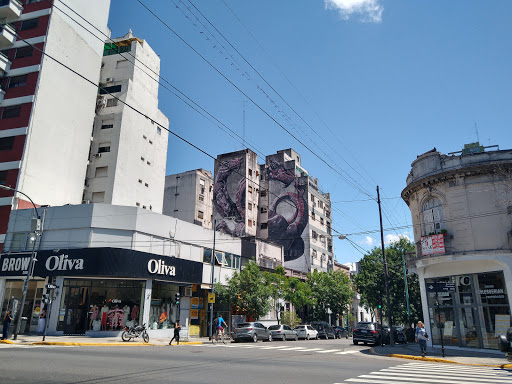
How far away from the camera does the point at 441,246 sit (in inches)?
870

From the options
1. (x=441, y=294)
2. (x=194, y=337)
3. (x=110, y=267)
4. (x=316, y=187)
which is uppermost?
(x=316, y=187)

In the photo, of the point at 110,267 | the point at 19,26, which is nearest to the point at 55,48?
the point at 19,26

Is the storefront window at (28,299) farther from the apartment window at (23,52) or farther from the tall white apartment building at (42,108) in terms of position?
the apartment window at (23,52)

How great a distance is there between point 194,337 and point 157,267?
825 centimetres

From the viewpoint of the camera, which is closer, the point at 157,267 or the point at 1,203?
the point at 157,267

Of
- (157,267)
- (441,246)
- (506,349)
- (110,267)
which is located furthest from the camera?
(157,267)

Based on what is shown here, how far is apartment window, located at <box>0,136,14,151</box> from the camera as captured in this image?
33000mm

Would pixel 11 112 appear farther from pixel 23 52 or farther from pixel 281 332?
pixel 281 332

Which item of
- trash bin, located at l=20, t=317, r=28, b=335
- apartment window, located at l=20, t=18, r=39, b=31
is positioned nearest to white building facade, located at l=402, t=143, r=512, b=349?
trash bin, located at l=20, t=317, r=28, b=335

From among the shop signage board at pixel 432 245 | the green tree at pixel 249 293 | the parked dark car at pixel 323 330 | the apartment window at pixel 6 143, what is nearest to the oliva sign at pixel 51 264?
the apartment window at pixel 6 143

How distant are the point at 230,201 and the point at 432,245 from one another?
152ft

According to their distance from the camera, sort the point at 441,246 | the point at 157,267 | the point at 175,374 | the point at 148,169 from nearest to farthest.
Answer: the point at 175,374 → the point at 441,246 → the point at 157,267 → the point at 148,169

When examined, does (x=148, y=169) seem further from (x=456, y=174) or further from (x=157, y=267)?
(x=456, y=174)

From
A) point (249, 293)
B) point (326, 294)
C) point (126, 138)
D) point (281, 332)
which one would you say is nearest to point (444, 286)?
point (281, 332)
